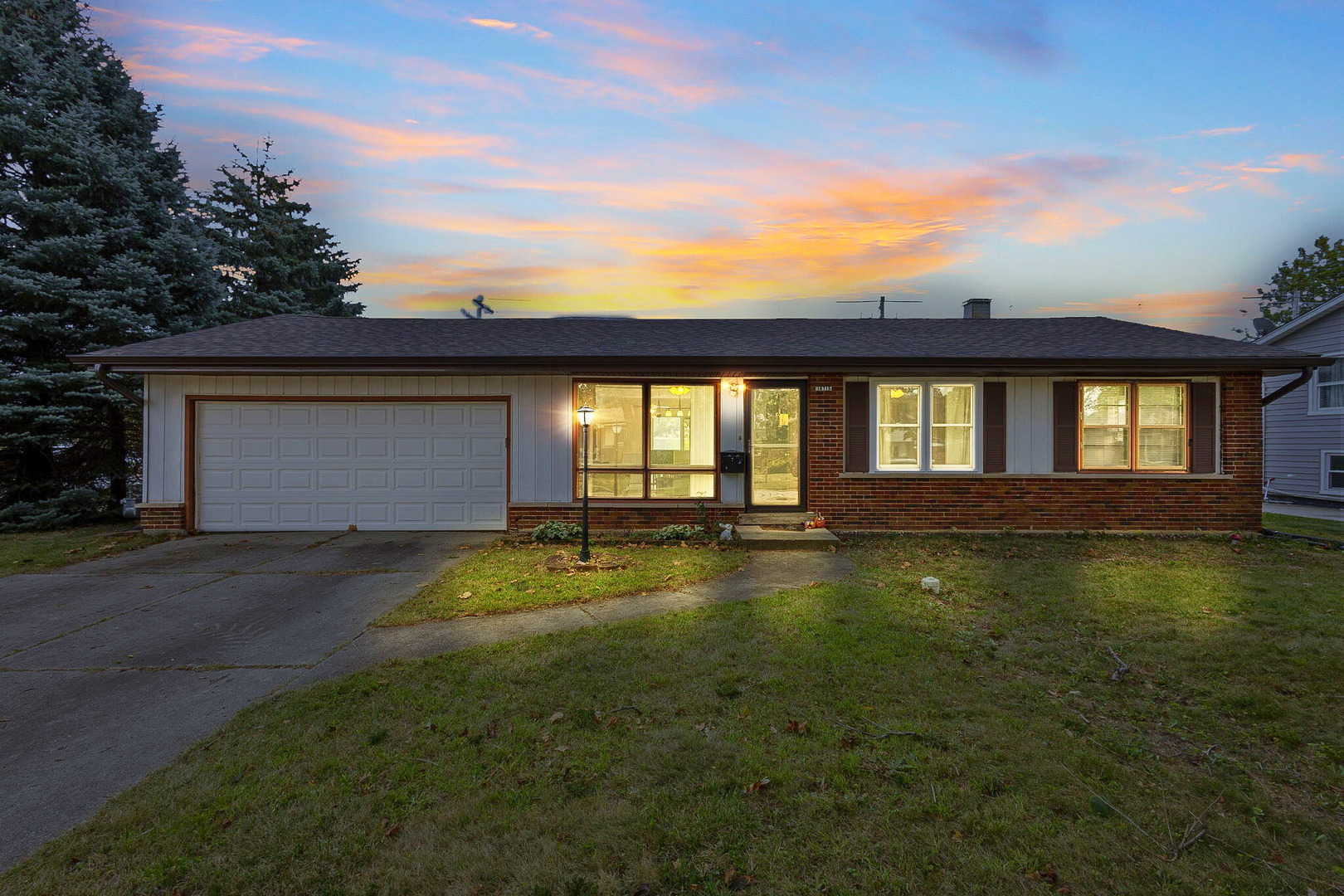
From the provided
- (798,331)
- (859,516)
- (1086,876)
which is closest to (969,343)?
(798,331)

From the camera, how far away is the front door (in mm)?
10219

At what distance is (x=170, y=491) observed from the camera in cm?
1015

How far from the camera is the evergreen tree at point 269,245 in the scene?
69.8 feet

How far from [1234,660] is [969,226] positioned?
13.1 metres

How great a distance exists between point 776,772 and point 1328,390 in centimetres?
1988

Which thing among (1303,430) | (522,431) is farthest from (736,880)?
(1303,430)

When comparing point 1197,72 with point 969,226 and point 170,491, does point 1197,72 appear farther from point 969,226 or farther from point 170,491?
point 170,491

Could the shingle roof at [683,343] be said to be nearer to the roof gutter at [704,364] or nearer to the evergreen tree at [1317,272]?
the roof gutter at [704,364]

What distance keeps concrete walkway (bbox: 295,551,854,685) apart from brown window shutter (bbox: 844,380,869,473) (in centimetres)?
271

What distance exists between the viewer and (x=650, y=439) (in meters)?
10.2

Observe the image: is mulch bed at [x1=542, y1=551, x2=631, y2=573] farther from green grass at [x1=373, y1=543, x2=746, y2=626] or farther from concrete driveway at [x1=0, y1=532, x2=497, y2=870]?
concrete driveway at [x1=0, y1=532, x2=497, y2=870]

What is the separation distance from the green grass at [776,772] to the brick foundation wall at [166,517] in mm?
8350

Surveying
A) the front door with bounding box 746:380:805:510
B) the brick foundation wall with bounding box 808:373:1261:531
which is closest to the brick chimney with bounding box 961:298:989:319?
the brick foundation wall with bounding box 808:373:1261:531

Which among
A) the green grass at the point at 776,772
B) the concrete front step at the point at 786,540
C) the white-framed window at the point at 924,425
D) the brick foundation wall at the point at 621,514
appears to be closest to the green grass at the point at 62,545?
the brick foundation wall at the point at 621,514
